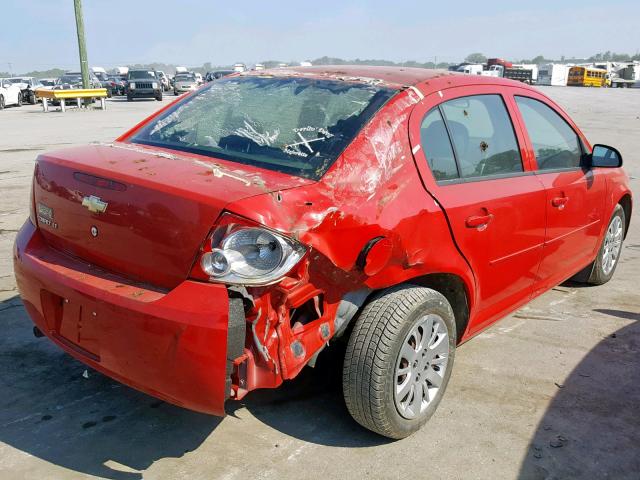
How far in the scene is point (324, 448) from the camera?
3096 millimetres

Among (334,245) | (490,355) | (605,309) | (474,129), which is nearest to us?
(334,245)

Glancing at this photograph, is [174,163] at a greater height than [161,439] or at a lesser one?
greater

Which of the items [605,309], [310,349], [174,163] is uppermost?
[174,163]

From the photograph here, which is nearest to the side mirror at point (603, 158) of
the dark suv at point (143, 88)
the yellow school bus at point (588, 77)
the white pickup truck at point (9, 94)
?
the white pickup truck at point (9, 94)

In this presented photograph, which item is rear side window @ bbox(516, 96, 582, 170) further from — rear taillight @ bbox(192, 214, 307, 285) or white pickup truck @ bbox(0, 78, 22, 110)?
white pickup truck @ bbox(0, 78, 22, 110)

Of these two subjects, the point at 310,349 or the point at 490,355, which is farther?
the point at 490,355

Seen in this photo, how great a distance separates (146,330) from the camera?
257 centimetres

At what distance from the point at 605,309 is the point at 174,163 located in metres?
3.64

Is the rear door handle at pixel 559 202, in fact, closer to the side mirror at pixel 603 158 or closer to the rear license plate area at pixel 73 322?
the side mirror at pixel 603 158

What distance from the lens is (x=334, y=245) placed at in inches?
106

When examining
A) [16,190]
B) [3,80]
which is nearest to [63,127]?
[16,190]

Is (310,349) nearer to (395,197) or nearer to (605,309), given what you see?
(395,197)

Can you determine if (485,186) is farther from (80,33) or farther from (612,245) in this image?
(80,33)

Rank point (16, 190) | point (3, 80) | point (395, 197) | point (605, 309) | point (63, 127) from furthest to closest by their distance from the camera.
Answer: point (3, 80)
point (63, 127)
point (16, 190)
point (605, 309)
point (395, 197)
